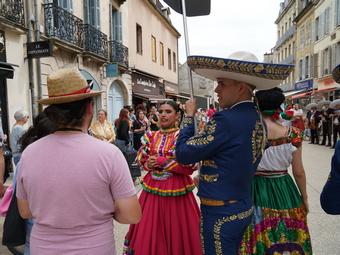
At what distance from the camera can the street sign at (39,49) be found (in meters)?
8.09

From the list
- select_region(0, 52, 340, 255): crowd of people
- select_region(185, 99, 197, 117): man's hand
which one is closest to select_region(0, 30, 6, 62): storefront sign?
select_region(0, 52, 340, 255): crowd of people

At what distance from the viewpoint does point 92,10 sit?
12.7 m

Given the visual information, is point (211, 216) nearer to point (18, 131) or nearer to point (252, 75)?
point (252, 75)

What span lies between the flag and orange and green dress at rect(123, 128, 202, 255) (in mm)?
1132

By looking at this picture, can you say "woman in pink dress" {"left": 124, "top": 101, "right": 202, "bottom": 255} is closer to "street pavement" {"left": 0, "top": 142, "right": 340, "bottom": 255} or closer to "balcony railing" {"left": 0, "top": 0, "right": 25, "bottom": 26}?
"street pavement" {"left": 0, "top": 142, "right": 340, "bottom": 255}

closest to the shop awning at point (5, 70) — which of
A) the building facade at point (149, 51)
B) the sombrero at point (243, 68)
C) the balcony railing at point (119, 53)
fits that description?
the sombrero at point (243, 68)

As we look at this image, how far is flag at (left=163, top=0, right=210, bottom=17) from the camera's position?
247 cm

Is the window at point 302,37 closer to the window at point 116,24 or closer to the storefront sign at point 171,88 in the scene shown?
the storefront sign at point 171,88

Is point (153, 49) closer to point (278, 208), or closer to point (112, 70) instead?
point (112, 70)

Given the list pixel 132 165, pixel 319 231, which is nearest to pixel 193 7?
pixel 319 231

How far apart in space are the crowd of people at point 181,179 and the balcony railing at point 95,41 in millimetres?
9569

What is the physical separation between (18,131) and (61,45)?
526cm

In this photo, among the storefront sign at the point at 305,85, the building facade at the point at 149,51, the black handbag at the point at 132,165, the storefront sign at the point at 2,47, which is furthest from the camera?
the storefront sign at the point at 305,85

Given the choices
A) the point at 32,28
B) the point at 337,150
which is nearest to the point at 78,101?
the point at 337,150
